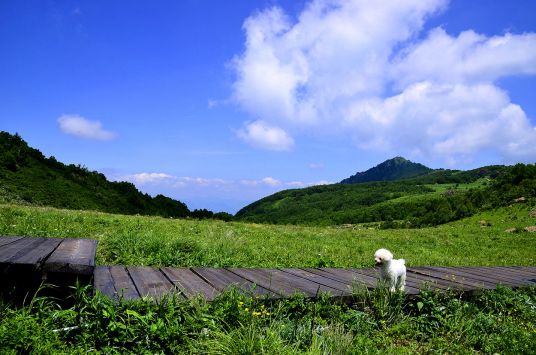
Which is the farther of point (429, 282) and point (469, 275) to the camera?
point (469, 275)

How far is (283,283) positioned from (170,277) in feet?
5.53

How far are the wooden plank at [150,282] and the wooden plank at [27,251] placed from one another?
1.10 metres

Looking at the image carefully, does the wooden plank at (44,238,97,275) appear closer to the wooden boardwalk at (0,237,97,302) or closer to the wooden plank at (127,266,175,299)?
the wooden boardwalk at (0,237,97,302)

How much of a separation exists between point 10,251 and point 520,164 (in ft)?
162

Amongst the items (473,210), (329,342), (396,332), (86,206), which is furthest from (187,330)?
(473,210)

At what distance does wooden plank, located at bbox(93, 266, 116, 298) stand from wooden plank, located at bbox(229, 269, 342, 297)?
6.59ft

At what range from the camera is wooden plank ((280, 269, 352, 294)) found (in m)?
5.91

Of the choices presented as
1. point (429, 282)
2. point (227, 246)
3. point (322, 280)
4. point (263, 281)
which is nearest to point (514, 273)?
point (429, 282)

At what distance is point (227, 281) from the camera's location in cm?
579

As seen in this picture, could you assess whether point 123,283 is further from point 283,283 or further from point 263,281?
point 283,283

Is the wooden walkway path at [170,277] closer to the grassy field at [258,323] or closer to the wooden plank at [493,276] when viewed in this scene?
the wooden plank at [493,276]

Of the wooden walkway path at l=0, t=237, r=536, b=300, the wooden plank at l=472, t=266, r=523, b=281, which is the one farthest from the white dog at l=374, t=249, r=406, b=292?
the wooden plank at l=472, t=266, r=523, b=281

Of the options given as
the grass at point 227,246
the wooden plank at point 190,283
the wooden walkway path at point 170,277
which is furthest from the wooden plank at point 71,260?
the grass at point 227,246

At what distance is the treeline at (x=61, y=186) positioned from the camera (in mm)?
22781
